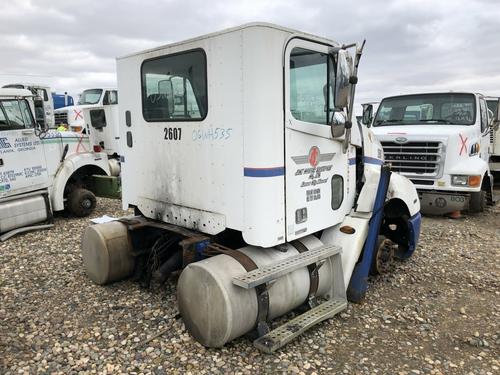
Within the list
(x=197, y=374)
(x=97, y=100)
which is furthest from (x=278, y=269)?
(x=97, y=100)

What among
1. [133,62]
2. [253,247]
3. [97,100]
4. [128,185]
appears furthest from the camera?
[97,100]

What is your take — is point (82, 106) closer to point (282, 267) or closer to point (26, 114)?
point (26, 114)

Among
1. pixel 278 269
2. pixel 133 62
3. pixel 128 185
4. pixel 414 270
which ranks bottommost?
pixel 414 270

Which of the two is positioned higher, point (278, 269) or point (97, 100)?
point (97, 100)

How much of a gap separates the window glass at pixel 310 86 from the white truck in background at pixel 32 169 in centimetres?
560

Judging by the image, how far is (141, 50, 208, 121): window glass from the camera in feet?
12.2

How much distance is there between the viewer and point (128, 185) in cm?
468

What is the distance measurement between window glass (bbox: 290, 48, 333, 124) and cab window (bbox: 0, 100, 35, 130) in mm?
5669

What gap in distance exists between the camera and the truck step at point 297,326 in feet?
10.9

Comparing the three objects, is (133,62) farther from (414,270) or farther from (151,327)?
(414,270)

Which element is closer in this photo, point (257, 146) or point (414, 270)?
point (257, 146)

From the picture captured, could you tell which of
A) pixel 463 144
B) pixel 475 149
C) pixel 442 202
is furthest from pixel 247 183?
pixel 475 149

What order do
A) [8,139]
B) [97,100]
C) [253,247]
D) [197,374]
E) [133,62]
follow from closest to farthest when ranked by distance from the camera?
[197,374] < [253,247] < [133,62] < [8,139] < [97,100]

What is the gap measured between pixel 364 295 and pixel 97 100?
1519cm
